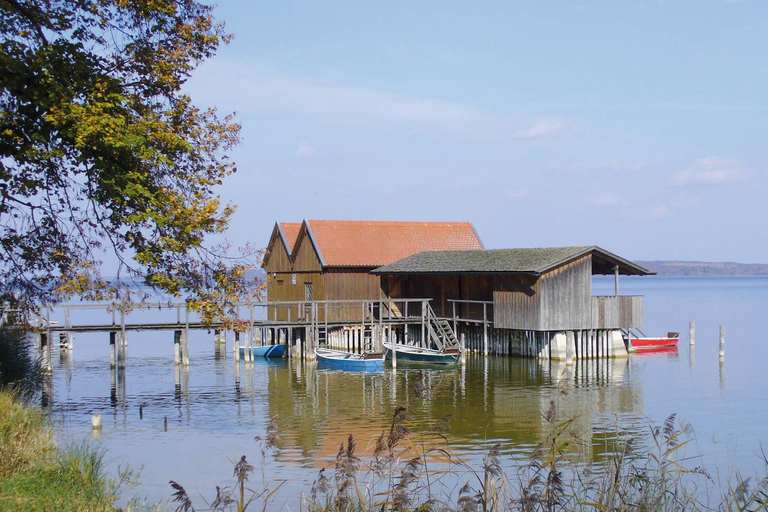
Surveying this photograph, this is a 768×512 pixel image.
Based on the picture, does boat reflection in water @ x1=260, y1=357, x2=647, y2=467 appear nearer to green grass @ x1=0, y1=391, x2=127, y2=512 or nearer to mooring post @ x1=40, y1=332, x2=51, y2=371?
green grass @ x1=0, y1=391, x2=127, y2=512

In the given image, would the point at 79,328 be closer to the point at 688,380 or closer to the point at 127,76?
the point at 127,76

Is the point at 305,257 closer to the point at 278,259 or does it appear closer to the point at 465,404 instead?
the point at 278,259

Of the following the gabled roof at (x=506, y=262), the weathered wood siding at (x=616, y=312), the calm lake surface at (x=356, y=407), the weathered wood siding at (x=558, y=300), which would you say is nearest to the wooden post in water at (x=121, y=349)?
the calm lake surface at (x=356, y=407)

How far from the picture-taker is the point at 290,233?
162ft

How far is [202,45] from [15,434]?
8155mm

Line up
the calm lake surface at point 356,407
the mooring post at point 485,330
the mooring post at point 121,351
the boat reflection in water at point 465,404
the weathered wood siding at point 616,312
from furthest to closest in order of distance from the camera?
the mooring post at point 485,330
the weathered wood siding at point 616,312
the mooring post at point 121,351
the boat reflection in water at point 465,404
the calm lake surface at point 356,407

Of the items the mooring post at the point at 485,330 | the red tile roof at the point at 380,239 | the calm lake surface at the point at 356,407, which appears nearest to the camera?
the calm lake surface at the point at 356,407

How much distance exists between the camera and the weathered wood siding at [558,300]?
36.5m

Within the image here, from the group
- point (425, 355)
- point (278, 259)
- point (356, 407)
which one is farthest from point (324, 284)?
point (356, 407)

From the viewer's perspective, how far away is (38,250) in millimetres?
16750

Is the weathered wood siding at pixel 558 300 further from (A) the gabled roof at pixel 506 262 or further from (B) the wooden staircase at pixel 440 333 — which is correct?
(B) the wooden staircase at pixel 440 333

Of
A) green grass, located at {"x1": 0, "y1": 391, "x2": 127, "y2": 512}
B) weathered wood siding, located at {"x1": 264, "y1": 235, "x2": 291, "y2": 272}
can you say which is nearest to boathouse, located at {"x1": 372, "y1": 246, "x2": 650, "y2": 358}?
weathered wood siding, located at {"x1": 264, "y1": 235, "x2": 291, "y2": 272}

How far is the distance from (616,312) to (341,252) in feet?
48.2

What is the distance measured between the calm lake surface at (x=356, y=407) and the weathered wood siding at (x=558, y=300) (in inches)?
76.5
